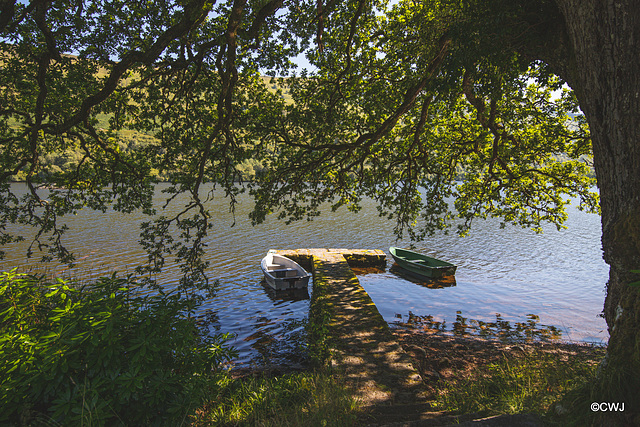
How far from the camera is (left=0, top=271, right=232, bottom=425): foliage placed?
3.07 metres

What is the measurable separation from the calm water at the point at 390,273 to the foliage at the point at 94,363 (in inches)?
255

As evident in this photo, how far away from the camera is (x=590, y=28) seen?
11.9 ft

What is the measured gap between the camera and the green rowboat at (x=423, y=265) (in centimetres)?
1738

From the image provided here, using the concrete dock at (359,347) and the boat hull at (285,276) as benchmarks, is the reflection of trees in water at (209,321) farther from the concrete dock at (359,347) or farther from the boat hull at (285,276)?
the concrete dock at (359,347)

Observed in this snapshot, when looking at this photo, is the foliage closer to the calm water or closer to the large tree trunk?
the large tree trunk

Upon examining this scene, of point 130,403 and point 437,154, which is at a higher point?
point 437,154

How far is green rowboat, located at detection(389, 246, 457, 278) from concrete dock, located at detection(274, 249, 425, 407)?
16.0 feet

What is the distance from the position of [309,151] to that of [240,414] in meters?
7.55

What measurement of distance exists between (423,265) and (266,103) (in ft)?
39.9

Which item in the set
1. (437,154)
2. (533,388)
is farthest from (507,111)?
(533,388)

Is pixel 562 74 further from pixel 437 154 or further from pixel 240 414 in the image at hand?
pixel 437 154

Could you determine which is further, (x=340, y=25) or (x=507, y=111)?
(x=340, y=25)

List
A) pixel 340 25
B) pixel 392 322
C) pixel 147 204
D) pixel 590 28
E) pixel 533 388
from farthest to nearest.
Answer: pixel 392 322
pixel 340 25
pixel 147 204
pixel 533 388
pixel 590 28

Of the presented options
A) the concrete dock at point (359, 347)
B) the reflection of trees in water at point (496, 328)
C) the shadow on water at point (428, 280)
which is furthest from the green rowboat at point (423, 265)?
the concrete dock at point (359, 347)
